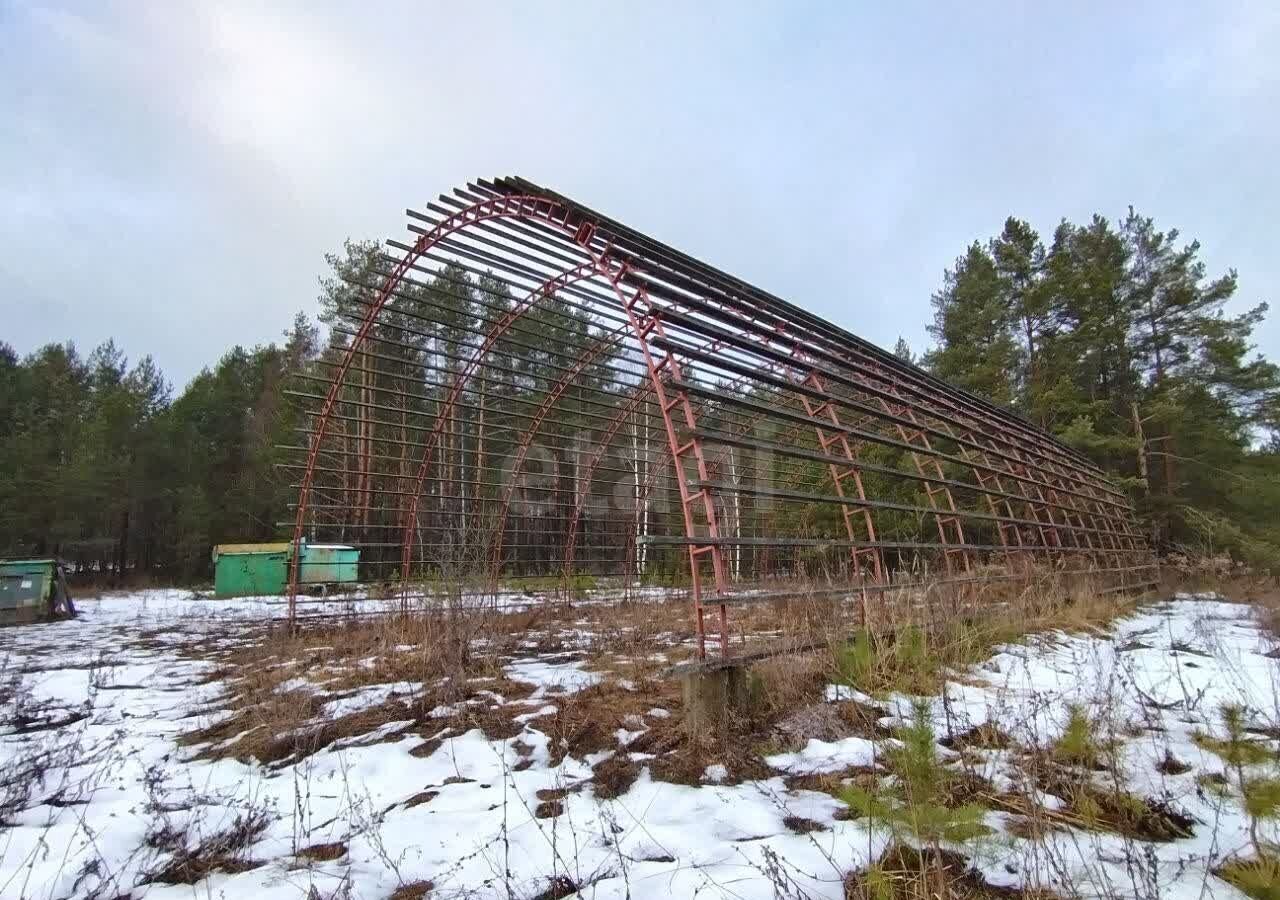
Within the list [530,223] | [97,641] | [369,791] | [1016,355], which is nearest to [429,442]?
[530,223]

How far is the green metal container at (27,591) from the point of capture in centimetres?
1023

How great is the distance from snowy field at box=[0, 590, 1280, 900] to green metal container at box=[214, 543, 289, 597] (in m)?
11.9

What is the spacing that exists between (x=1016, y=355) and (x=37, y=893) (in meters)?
23.0

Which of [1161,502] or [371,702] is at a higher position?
[1161,502]

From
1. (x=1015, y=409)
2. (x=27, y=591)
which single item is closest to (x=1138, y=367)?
(x=1015, y=409)

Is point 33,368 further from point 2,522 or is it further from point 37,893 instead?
point 37,893

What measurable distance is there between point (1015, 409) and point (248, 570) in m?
21.8

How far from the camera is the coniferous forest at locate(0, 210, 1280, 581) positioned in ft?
58.4

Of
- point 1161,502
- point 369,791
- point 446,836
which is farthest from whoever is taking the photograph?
point 1161,502

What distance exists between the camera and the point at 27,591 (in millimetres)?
10414

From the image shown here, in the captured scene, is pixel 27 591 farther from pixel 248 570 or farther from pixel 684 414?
pixel 684 414

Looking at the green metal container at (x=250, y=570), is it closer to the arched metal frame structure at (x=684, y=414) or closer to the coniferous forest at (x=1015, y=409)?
the coniferous forest at (x=1015, y=409)

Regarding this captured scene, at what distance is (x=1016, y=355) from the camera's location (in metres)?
19.7

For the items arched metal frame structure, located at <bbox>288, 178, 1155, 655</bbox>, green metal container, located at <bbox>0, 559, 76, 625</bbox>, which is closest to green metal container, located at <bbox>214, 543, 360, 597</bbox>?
green metal container, located at <bbox>0, 559, 76, 625</bbox>
